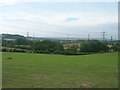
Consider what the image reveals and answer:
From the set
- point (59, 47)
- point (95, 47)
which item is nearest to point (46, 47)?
point (59, 47)

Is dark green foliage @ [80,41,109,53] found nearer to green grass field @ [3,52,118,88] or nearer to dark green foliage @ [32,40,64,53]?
dark green foliage @ [32,40,64,53]

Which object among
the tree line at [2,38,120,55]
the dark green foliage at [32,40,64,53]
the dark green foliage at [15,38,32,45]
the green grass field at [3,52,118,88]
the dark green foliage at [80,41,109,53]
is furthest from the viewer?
the dark green foliage at [80,41,109,53]

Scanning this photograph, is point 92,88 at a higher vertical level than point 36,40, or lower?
lower

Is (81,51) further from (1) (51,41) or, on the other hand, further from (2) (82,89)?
(2) (82,89)

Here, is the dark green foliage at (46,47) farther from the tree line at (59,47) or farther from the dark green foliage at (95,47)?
the dark green foliage at (95,47)

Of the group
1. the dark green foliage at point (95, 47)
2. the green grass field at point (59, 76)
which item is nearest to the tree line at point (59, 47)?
the dark green foliage at point (95, 47)

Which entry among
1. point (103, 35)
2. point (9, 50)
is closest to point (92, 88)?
point (9, 50)

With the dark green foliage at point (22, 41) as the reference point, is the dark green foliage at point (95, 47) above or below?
below

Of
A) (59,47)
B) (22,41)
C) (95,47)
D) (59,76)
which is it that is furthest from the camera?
(95,47)

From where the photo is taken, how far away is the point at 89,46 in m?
27.9

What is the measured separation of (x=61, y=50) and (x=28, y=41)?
5817mm

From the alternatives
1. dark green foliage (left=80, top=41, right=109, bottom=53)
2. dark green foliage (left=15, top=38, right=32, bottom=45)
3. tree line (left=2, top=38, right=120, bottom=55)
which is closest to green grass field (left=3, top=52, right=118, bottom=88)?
dark green foliage (left=15, top=38, right=32, bottom=45)

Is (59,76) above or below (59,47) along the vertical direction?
below

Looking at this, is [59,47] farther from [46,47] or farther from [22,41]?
[22,41]
